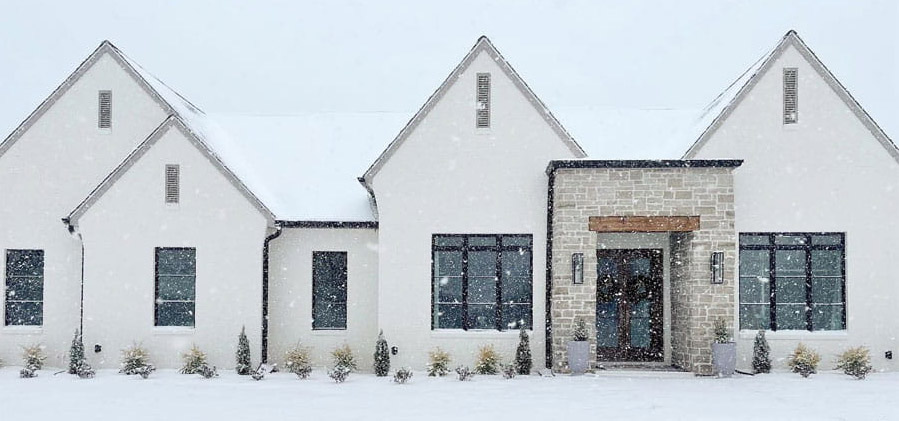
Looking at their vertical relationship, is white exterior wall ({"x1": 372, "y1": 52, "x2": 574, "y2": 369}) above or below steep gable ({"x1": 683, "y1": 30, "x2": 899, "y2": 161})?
below

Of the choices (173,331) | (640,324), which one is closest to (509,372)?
(640,324)

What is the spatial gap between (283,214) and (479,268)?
465 centimetres

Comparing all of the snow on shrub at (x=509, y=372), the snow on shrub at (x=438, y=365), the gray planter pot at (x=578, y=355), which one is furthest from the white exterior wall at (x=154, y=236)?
the gray planter pot at (x=578, y=355)

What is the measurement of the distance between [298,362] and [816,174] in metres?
11.9

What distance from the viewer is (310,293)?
21.8 meters

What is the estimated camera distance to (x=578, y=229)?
66.0 ft

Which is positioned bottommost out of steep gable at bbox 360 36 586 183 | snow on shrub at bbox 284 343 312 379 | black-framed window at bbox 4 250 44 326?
snow on shrub at bbox 284 343 312 379

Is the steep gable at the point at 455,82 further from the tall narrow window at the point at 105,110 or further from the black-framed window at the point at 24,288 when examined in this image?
the black-framed window at the point at 24,288

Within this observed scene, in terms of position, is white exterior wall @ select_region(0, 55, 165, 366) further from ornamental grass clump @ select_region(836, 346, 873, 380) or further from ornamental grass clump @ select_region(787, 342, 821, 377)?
ornamental grass clump @ select_region(836, 346, 873, 380)

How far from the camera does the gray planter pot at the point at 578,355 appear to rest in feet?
64.0

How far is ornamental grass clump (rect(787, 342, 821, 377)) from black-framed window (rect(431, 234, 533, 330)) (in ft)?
18.7

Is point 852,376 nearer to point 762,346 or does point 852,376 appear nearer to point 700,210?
point 762,346

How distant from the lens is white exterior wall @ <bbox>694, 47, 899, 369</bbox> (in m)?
20.9

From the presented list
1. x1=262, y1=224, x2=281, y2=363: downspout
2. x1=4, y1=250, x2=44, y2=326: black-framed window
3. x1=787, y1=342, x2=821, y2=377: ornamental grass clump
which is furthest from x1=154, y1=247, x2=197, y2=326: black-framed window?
x1=787, y1=342, x2=821, y2=377: ornamental grass clump
